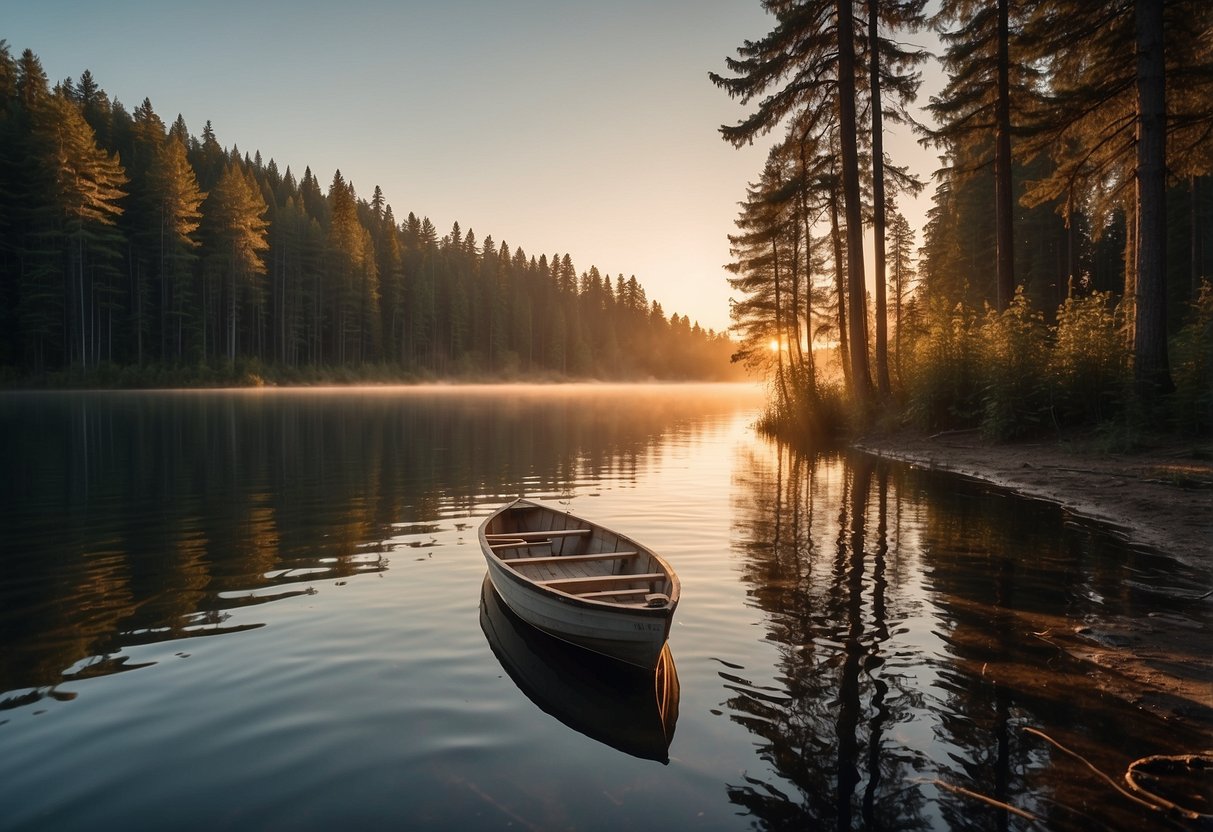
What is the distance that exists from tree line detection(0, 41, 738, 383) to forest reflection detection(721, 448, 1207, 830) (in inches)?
2449

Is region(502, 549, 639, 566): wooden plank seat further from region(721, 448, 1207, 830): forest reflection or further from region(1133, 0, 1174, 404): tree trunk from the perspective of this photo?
region(1133, 0, 1174, 404): tree trunk

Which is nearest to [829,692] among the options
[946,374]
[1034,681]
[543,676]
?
[1034,681]

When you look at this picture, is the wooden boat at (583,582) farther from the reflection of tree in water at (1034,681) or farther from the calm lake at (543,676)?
the reflection of tree in water at (1034,681)

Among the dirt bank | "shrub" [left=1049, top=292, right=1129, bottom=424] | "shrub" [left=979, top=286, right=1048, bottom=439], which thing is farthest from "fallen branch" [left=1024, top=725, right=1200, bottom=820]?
"shrub" [left=979, top=286, right=1048, bottom=439]

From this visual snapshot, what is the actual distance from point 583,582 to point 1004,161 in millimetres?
20501

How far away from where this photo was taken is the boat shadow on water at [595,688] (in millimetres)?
5586

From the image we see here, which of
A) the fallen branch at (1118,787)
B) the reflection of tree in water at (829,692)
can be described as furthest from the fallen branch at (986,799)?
the fallen branch at (1118,787)

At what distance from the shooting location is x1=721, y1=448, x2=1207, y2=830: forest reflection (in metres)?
4.59

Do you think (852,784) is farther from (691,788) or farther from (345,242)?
(345,242)

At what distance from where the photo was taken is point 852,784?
15.7ft

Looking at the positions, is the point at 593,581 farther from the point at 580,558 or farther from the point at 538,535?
the point at 538,535

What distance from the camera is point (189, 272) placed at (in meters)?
64.2

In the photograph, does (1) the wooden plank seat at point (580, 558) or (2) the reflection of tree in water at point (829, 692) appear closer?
(2) the reflection of tree in water at point (829, 692)

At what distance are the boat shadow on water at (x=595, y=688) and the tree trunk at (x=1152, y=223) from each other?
15.0m
